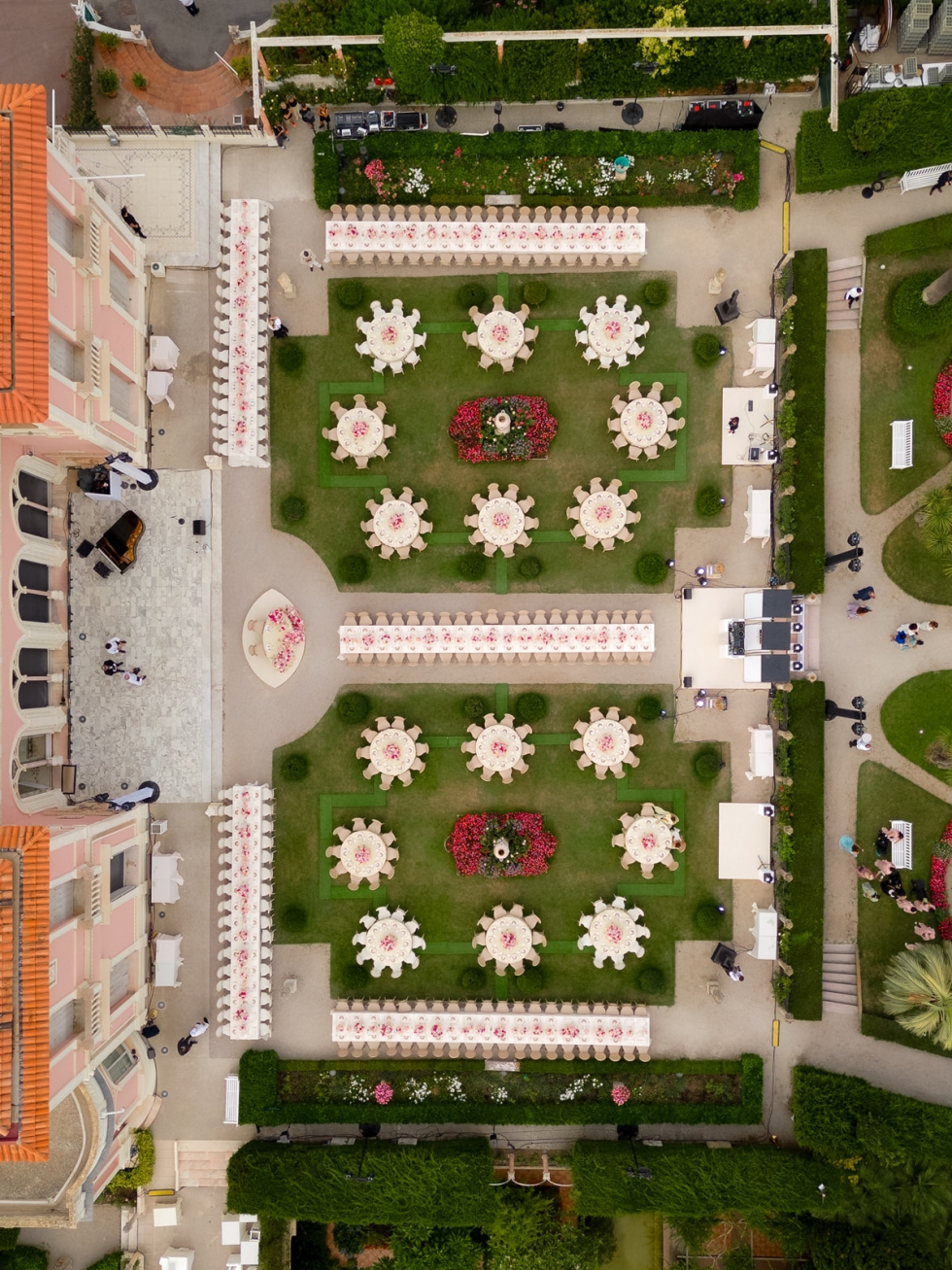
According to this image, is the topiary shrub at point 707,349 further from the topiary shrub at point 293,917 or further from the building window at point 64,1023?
the building window at point 64,1023

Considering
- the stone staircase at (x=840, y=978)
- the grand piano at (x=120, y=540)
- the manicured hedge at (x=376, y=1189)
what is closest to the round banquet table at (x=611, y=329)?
the grand piano at (x=120, y=540)

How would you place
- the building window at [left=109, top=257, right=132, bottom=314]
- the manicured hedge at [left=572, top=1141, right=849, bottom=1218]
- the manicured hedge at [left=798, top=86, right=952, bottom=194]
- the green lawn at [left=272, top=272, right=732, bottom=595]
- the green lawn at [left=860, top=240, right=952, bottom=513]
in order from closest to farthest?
the building window at [left=109, top=257, right=132, bottom=314], the manicured hedge at [left=572, top=1141, right=849, bottom=1218], the manicured hedge at [left=798, top=86, right=952, bottom=194], the green lawn at [left=860, top=240, right=952, bottom=513], the green lawn at [left=272, top=272, right=732, bottom=595]

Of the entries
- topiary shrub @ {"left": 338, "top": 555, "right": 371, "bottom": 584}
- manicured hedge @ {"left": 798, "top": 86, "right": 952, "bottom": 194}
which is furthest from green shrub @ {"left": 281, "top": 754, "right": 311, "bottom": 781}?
manicured hedge @ {"left": 798, "top": 86, "right": 952, "bottom": 194}

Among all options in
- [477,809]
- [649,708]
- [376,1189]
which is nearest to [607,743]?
[649,708]

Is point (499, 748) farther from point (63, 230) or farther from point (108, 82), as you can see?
point (108, 82)

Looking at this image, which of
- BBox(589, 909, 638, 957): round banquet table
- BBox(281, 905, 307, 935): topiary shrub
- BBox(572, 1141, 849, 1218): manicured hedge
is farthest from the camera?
BBox(281, 905, 307, 935): topiary shrub

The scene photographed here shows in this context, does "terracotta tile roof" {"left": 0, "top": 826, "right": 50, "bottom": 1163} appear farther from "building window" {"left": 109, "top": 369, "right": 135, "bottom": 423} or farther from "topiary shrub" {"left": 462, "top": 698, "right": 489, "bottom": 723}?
"building window" {"left": 109, "top": 369, "right": 135, "bottom": 423}
